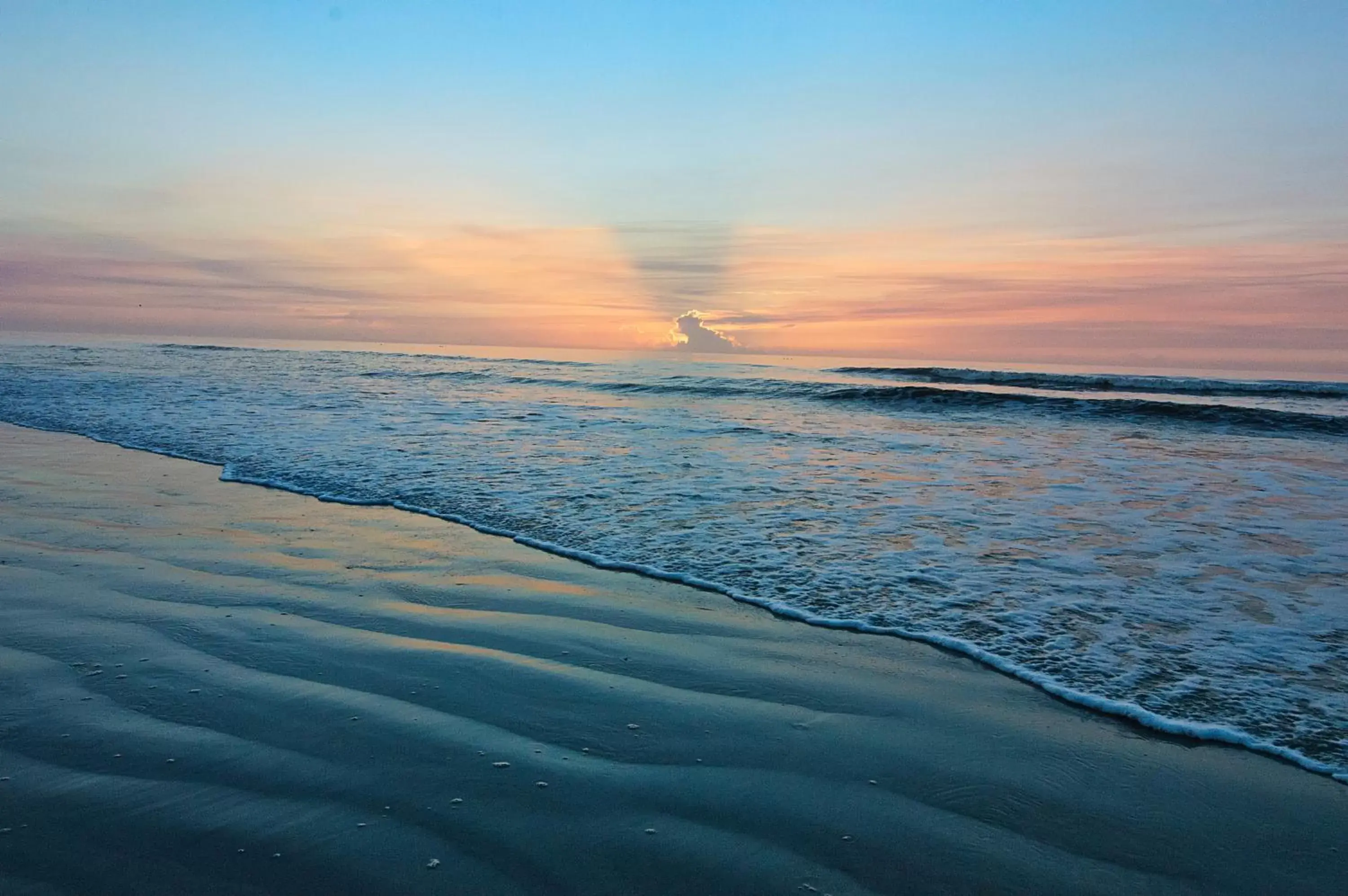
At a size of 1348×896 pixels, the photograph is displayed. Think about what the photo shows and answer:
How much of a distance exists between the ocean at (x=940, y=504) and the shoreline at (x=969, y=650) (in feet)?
0.06

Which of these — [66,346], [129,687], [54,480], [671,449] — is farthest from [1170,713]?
[66,346]

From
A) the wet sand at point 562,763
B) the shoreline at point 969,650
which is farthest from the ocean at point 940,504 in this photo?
the wet sand at point 562,763

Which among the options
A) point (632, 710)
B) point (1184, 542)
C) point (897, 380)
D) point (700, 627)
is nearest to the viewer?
point (632, 710)

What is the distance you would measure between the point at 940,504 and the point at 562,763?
18.8 ft

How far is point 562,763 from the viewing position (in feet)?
9.47

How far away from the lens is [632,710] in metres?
3.32

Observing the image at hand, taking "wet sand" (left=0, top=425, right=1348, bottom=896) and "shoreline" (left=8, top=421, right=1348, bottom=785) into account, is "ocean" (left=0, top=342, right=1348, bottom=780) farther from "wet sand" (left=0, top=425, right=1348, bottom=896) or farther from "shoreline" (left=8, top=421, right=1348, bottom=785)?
"wet sand" (left=0, top=425, right=1348, bottom=896)

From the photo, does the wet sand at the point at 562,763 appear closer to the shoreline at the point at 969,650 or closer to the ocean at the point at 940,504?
the shoreline at the point at 969,650

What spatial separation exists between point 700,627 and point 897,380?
89.8 feet

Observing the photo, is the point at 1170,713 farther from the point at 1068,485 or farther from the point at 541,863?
the point at 1068,485

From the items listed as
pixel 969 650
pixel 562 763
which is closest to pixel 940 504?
pixel 969 650

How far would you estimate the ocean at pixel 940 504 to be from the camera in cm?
407

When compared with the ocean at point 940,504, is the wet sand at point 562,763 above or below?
below

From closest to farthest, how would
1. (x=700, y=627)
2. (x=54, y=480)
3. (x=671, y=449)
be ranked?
(x=700, y=627) < (x=54, y=480) < (x=671, y=449)
